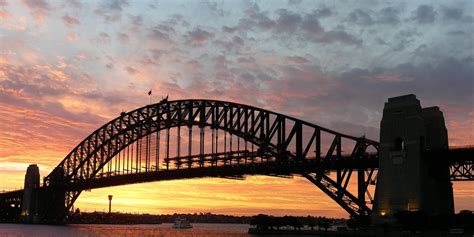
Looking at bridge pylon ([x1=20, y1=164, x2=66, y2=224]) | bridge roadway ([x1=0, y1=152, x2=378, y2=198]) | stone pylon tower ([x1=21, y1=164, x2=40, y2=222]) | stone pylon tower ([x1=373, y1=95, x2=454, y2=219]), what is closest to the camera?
stone pylon tower ([x1=373, y1=95, x2=454, y2=219])

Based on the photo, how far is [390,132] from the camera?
233 feet

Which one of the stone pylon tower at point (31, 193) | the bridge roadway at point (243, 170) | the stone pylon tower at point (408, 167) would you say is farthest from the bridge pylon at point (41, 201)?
the stone pylon tower at point (408, 167)

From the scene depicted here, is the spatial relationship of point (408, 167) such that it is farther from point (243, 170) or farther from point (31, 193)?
point (31, 193)

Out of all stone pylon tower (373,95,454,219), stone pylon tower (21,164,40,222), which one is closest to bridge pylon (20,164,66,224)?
stone pylon tower (21,164,40,222)

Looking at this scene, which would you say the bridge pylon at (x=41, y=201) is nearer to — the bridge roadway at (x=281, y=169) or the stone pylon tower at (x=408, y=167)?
the bridge roadway at (x=281, y=169)

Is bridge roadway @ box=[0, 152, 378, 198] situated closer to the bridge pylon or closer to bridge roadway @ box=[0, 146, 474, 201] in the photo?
bridge roadway @ box=[0, 146, 474, 201]

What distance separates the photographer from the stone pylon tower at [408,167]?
68.1 metres

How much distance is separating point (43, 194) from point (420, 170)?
341 feet

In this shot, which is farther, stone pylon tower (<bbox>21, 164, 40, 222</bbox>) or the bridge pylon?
stone pylon tower (<bbox>21, 164, 40, 222</bbox>)

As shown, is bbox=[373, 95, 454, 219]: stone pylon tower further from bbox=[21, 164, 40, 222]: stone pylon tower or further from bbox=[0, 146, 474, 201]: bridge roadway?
bbox=[21, 164, 40, 222]: stone pylon tower

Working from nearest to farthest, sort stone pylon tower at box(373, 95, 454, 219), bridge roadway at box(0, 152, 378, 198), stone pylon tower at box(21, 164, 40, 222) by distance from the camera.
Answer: stone pylon tower at box(373, 95, 454, 219)
bridge roadway at box(0, 152, 378, 198)
stone pylon tower at box(21, 164, 40, 222)

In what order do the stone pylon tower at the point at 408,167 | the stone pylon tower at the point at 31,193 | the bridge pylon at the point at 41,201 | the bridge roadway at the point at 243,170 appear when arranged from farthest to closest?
the stone pylon tower at the point at 31,193
the bridge pylon at the point at 41,201
the bridge roadway at the point at 243,170
the stone pylon tower at the point at 408,167

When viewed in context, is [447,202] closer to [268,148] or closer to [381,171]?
[381,171]

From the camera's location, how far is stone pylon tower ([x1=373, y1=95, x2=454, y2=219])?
68.1 m
